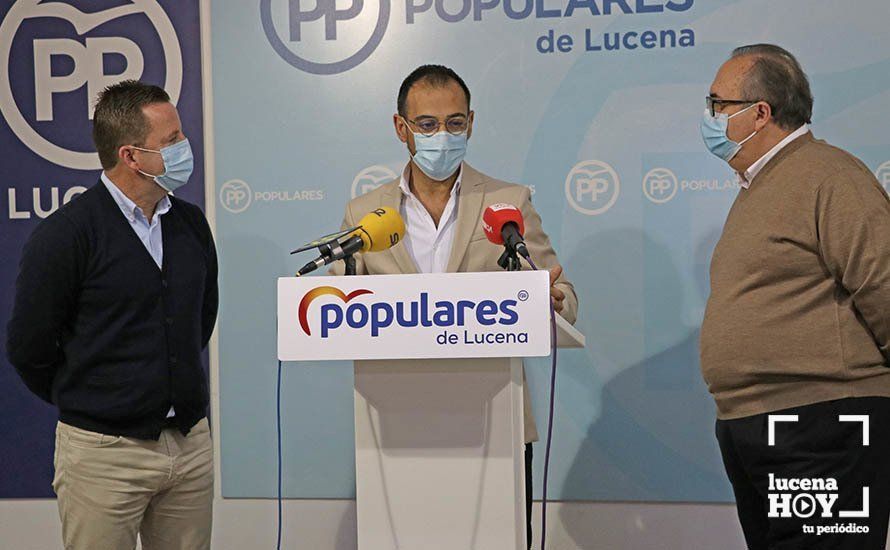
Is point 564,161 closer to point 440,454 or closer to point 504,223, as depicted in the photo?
point 504,223

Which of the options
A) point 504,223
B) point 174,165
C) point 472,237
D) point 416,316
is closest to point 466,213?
point 472,237

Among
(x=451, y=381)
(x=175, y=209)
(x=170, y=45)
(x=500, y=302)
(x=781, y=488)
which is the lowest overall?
(x=781, y=488)

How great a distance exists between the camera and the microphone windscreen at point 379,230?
2.18 m

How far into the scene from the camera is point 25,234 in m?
4.20

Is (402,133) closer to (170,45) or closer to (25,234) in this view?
(170,45)

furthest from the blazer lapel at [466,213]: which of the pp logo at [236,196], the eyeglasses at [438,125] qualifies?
the pp logo at [236,196]

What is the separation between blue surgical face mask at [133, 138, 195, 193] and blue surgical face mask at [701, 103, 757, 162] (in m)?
1.49

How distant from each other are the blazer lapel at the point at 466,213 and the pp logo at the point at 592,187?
0.97 metres

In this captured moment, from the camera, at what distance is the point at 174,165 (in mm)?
2732

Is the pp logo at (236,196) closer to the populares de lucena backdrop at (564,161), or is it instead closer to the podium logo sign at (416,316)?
the populares de lucena backdrop at (564,161)

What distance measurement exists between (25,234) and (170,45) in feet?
3.36

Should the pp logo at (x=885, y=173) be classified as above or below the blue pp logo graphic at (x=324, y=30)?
below

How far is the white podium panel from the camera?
6.85 feet

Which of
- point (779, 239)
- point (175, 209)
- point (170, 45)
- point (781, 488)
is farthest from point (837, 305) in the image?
point (170, 45)
